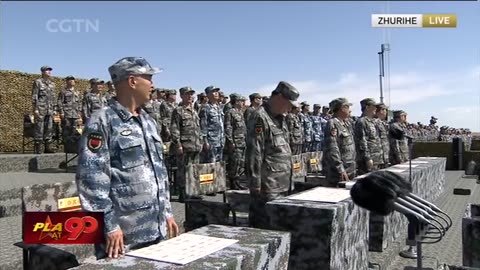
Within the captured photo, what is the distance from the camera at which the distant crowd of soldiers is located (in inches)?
300

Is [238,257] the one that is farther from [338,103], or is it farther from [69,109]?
[69,109]

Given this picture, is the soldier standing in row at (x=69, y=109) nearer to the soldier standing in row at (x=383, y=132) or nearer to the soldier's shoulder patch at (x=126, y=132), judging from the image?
the soldier standing in row at (x=383, y=132)

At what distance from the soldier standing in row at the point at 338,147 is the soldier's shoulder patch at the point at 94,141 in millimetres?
4765

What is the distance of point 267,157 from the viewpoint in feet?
17.4

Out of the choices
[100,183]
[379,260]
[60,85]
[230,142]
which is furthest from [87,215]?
[60,85]

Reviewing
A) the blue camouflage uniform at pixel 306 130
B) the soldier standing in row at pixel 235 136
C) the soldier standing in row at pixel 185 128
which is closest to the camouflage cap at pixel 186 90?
the soldier standing in row at pixel 185 128

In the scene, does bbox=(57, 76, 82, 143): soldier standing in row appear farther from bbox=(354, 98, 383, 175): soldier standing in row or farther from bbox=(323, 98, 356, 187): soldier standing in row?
bbox=(323, 98, 356, 187): soldier standing in row

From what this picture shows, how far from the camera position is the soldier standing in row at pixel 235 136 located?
11648 mm

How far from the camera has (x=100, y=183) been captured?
9.16 ft

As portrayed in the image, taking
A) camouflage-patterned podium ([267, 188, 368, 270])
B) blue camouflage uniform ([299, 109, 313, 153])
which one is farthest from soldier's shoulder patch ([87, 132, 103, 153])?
blue camouflage uniform ([299, 109, 313, 153])

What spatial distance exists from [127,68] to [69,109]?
1003 cm

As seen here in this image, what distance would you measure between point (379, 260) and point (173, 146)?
548 centimetres

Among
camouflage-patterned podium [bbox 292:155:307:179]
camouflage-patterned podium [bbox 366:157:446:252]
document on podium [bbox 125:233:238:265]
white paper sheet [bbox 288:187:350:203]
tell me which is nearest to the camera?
document on podium [bbox 125:233:238:265]

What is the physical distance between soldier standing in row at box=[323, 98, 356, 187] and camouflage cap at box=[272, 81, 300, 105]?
88.4 inches
